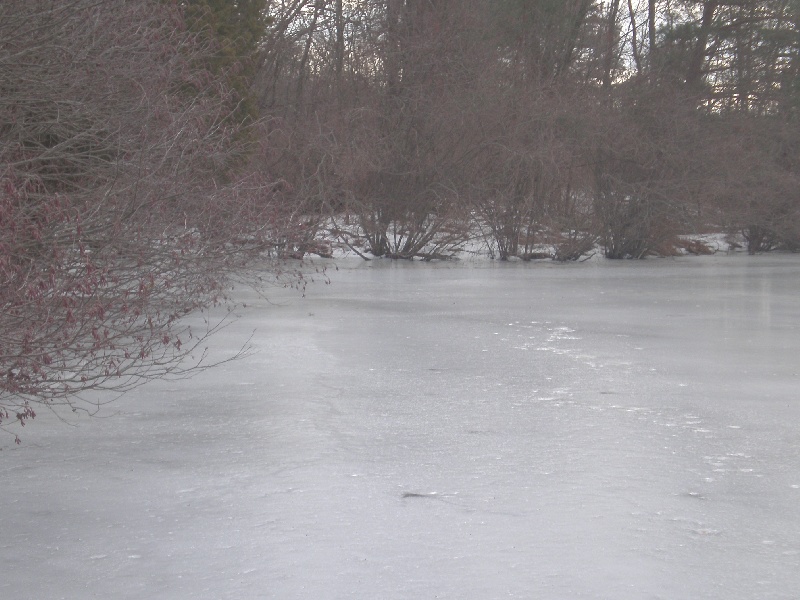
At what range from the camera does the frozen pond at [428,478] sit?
360 centimetres

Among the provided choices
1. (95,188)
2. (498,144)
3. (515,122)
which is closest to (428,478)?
(95,188)

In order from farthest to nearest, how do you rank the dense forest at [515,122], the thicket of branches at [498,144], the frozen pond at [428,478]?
the thicket of branches at [498,144] → the dense forest at [515,122] → the frozen pond at [428,478]

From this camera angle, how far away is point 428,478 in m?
4.81

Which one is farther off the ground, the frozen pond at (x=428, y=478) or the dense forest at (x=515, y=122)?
the dense forest at (x=515, y=122)

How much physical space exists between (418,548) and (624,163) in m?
21.4

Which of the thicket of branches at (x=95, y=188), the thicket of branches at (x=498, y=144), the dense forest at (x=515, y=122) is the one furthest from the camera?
the thicket of branches at (x=498, y=144)

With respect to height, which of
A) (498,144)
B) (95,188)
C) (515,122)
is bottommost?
(95,188)

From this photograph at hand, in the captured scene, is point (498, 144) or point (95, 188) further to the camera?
point (498, 144)

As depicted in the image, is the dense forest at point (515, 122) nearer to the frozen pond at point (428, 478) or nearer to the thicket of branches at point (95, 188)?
the thicket of branches at point (95, 188)

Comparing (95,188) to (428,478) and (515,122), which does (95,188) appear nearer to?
(428,478)

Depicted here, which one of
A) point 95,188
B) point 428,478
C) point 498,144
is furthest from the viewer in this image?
point 498,144

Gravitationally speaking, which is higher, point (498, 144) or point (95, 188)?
point (498, 144)

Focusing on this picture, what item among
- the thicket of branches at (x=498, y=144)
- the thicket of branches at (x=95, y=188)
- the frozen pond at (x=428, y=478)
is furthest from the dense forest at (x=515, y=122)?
the frozen pond at (x=428, y=478)

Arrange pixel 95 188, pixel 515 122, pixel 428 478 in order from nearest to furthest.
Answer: pixel 428 478 → pixel 95 188 → pixel 515 122
